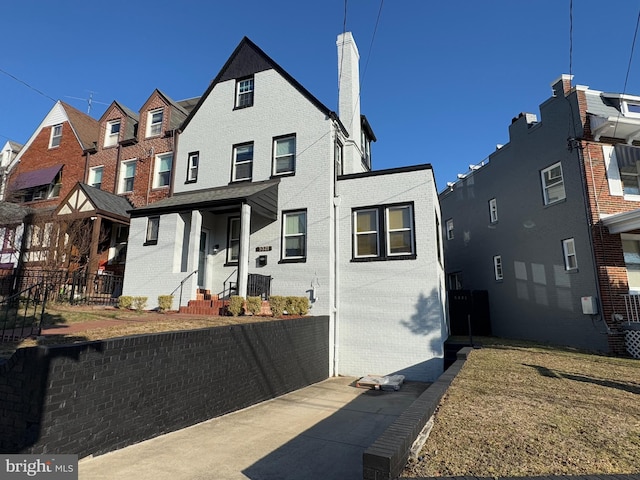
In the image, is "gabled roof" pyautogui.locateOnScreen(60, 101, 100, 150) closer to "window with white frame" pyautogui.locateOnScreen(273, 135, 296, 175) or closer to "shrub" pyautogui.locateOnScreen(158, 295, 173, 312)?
"window with white frame" pyautogui.locateOnScreen(273, 135, 296, 175)

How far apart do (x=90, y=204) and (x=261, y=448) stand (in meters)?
14.2

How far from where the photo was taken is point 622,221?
36.6 ft

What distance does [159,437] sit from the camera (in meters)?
4.90

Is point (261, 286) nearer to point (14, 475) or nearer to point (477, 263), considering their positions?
point (14, 475)

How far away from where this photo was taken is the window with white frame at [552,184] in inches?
533

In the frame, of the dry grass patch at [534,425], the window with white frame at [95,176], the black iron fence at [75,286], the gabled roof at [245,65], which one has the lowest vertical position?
the dry grass patch at [534,425]

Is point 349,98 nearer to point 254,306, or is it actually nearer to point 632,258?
point 254,306

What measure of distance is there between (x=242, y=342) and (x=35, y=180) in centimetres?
1957

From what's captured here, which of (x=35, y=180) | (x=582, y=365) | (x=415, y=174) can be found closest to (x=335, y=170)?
(x=415, y=174)

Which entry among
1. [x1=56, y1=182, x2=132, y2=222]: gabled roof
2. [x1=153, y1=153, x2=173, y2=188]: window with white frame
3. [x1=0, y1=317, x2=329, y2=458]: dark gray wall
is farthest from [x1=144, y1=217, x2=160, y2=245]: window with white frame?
[x1=0, y1=317, x2=329, y2=458]: dark gray wall

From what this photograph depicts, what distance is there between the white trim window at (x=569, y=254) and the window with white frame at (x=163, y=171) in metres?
16.6

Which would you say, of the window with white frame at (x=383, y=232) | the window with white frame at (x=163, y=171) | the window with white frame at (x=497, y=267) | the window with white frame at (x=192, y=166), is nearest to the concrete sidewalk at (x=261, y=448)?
the window with white frame at (x=383, y=232)

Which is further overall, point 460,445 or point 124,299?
point 124,299

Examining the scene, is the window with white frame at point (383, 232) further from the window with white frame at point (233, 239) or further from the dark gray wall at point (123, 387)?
the dark gray wall at point (123, 387)
